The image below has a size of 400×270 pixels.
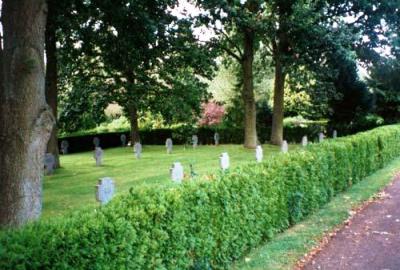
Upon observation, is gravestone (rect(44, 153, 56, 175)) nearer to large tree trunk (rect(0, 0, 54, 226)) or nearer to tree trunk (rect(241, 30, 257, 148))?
large tree trunk (rect(0, 0, 54, 226))

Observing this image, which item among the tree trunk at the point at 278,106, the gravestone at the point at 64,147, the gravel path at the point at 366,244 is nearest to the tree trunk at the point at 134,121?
the gravestone at the point at 64,147

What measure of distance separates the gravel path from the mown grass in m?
0.29

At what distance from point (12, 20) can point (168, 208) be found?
4.23m

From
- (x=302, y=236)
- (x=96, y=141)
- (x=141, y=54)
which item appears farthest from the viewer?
(x=96, y=141)

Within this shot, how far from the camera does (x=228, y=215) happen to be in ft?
26.2

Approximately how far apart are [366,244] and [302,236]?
3.91ft

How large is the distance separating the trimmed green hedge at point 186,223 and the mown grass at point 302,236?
22cm

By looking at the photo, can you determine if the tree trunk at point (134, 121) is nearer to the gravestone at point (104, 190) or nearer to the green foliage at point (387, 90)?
the green foliage at point (387, 90)

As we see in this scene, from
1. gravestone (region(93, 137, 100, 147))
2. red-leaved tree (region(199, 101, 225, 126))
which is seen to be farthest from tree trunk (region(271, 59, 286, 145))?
gravestone (region(93, 137, 100, 147))

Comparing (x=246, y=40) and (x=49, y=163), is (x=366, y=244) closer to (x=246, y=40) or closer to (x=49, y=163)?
(x=49, y=163)

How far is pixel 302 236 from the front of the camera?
9578mm

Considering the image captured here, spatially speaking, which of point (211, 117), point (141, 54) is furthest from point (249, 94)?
point (141, 54)

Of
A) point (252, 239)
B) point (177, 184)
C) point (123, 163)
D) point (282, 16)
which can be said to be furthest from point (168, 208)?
point (282, 16)

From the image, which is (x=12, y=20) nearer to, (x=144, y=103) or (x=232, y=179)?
(x=232, y=179)
